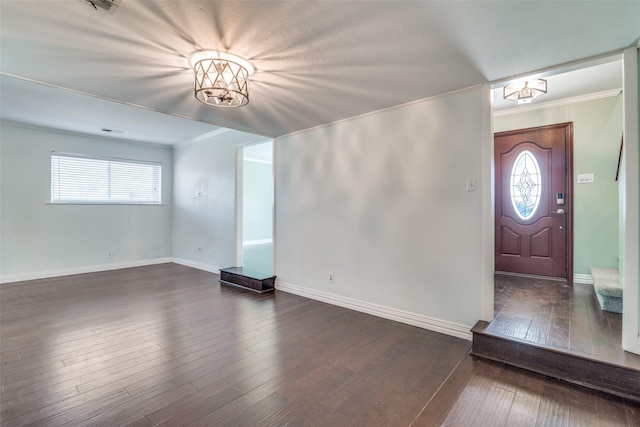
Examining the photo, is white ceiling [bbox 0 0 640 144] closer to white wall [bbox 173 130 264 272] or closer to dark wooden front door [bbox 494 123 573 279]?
dark wooden front door [bbox 494 123 573 279]

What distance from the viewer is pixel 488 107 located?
2600 millimetres

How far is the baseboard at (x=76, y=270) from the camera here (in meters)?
4.74

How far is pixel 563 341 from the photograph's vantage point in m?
2.23

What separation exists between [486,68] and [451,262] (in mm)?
1715

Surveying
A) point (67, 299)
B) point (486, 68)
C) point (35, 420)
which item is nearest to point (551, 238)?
point (486, 68)

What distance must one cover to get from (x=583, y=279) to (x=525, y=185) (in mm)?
1445

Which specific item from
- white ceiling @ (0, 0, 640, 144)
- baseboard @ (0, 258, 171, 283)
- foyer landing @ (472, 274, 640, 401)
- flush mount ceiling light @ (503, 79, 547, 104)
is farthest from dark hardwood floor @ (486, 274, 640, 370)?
baseboard @ (0, 258, 171, 283)

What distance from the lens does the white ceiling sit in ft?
5.53

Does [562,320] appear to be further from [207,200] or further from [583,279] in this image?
[207,200]

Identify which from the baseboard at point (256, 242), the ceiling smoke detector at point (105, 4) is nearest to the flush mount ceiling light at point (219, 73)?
the ceiling smoke detector at point (105, 4)

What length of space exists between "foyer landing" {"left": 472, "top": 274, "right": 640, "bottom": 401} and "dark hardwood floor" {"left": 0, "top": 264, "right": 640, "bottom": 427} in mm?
95

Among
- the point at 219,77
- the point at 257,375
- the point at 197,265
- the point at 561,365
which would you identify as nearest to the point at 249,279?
the point at 197,265

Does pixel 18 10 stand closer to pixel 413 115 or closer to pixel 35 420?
pixel 35 420

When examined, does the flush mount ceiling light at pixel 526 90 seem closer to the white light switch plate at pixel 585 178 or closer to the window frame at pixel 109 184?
the white light switch plate at pixel 585 178
